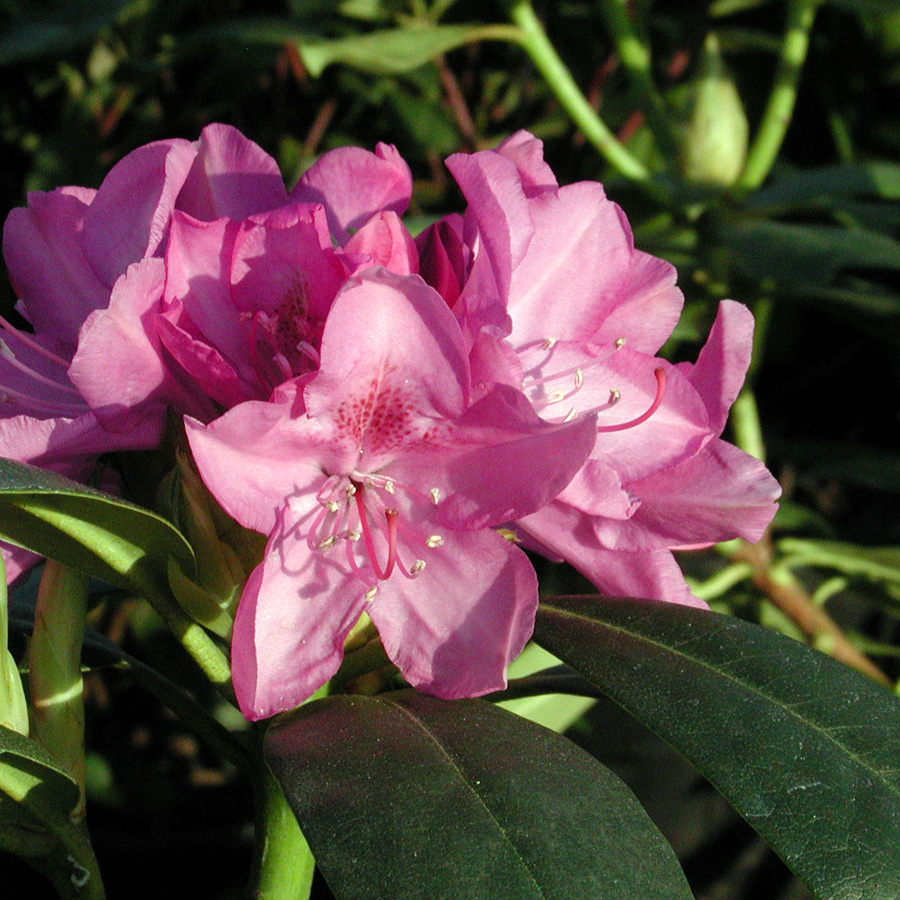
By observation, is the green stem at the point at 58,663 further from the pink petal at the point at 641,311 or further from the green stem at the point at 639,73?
the green stem at the point at 639,73

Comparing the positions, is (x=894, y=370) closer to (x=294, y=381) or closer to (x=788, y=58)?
(x=788, y=58)

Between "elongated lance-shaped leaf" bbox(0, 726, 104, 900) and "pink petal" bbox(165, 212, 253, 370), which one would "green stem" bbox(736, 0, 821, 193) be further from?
"elongated lance-shaped leaf" bbox(0, 726, 104, 900)

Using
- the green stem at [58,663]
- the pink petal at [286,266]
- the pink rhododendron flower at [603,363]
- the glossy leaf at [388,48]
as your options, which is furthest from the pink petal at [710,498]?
the glossy leaf at [388,48]

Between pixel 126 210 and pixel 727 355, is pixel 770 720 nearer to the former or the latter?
pixel 727 355

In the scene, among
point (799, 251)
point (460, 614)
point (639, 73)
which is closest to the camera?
point (460, 614)

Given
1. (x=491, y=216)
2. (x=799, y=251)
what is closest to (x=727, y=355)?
(x=491, y=216)

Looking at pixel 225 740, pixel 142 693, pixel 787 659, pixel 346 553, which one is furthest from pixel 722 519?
pixel 142 693
